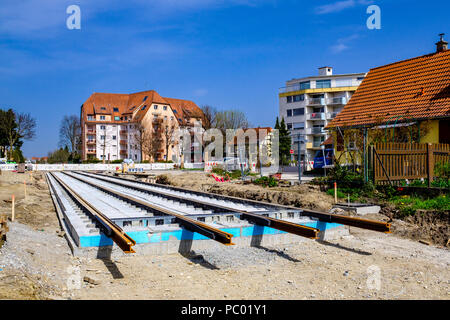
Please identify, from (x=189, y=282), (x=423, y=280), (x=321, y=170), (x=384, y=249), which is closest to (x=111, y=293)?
(x=189, y=282)

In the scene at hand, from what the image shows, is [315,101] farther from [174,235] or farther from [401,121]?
[174,235]

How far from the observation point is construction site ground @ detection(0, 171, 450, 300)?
459cm

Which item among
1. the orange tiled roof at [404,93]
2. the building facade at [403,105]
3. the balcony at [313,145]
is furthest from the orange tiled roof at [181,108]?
the building facade at [403,105]

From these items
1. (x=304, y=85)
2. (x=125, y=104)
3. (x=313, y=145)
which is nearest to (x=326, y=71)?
(x=304, y=85)

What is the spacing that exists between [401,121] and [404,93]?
3361mm

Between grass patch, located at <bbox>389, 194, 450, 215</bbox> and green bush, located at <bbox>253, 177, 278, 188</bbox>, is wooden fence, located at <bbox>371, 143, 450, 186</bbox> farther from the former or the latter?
green bush, located at <bbox>253, 177, 278, 188</bbox>

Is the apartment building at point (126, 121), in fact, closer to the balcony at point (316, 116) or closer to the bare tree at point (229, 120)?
the bare tree at point (229, 120)

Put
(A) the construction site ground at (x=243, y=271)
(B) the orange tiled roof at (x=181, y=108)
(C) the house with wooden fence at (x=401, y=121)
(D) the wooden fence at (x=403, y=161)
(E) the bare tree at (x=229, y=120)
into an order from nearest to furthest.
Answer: (A) the construction site ground at (x=243, y=271)
(D) the wooden fence at (x=403, y=161)
(C) the house with wooden fence at (x=401, y=121)
(E) the bare tree at (x=229, y=120)
(B) the orange tiled roof at (x=181, y=108)

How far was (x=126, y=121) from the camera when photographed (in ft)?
283

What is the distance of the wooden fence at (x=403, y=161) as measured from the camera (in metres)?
12.6

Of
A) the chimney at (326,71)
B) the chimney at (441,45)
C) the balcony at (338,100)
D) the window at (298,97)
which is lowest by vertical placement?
the chimney at (441,45)

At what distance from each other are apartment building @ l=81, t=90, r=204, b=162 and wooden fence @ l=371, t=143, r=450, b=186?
224 feet

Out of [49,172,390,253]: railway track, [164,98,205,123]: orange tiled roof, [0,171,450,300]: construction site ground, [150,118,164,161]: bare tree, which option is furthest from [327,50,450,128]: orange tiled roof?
[164,98,205,123]: orange tiled roof

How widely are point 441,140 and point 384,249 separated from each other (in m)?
15.8
